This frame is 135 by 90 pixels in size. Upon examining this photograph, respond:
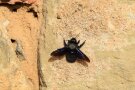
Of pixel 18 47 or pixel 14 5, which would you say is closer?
pixel 18 47

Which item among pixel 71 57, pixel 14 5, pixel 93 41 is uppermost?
pixel 14 5

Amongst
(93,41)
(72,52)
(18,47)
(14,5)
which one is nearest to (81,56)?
(72,52)

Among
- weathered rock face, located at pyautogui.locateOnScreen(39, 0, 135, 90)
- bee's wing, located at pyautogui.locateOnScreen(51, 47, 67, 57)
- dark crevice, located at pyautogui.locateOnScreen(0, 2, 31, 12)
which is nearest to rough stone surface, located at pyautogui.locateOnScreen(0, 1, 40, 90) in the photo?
dark crevice, located at pyautogui.locateOnScreen(0, 2, 31, 12)

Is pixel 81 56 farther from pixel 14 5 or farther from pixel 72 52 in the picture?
pixel 14 5

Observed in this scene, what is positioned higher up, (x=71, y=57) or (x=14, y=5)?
(x=14, y=5)

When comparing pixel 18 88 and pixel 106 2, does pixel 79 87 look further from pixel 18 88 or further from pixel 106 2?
pixel 106 2

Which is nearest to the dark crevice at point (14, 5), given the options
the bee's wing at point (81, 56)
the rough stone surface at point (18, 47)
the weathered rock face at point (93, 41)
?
the rough stone surface at point (18, 47)

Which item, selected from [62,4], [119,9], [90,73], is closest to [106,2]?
[119,9]

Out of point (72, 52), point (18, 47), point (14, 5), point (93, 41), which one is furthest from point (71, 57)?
point (14, 5)
